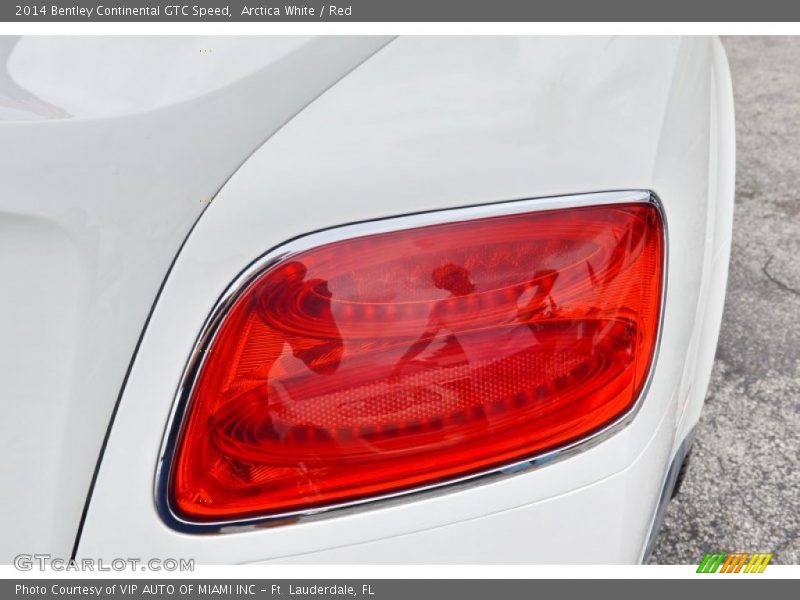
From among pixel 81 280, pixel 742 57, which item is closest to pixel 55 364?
pixel 81 280

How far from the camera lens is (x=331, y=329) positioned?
0.80 metres

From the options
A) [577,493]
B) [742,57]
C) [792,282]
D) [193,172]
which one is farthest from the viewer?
[742,57]

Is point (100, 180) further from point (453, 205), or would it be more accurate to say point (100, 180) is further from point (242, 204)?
point (453, 205)

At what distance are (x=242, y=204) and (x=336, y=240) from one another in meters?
0.11

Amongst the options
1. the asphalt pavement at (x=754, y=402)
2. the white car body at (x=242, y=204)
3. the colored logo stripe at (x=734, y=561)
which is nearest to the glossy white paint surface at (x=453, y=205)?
the white car body at (x=242, y=204)

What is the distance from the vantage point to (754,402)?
2.32m

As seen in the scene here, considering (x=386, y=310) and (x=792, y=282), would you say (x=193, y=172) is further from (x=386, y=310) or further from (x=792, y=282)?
(x=792, y=282)

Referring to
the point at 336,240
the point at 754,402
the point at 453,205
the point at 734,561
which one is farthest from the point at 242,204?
the point at 754,402

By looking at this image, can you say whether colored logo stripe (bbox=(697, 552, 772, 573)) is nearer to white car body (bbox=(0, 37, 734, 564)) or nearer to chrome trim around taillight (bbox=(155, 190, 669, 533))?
white car body (bbox=(0, 37, 734, 564))

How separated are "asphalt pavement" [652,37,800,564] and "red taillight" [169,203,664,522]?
125 cm

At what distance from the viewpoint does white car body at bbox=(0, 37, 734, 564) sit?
2.48 feet

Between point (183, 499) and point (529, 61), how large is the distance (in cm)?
65

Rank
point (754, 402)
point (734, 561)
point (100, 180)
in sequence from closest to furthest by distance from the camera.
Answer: point (100, 180)
point (734, 561)
point (754, 402)

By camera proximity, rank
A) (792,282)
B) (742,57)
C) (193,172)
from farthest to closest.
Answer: (742,57) < (792,282) < (193,172)
